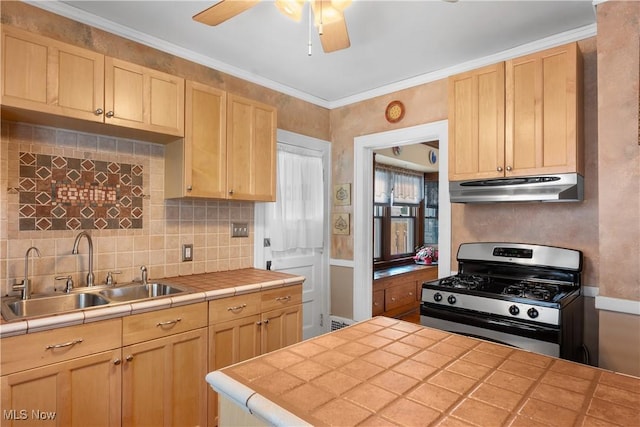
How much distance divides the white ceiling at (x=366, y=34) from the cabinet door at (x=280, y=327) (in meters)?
1.94

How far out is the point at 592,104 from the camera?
230cm

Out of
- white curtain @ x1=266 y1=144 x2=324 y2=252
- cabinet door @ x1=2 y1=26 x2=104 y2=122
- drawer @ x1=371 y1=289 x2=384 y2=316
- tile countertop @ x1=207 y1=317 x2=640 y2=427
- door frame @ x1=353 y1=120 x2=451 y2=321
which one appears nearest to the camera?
tile countertop @ x1=207 y1=317 x2=640 y2=427

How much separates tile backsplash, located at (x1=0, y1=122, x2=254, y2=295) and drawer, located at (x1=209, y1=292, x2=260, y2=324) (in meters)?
0.62

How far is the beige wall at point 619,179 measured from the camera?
179 cm

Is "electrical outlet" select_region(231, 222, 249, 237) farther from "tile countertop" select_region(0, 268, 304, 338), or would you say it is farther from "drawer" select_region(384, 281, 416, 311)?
"drawer" select_region(384, 281, 416, 311)

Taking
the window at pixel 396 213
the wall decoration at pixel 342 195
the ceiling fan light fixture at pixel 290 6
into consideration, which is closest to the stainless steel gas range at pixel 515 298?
the wall decoration at pixel 342 195

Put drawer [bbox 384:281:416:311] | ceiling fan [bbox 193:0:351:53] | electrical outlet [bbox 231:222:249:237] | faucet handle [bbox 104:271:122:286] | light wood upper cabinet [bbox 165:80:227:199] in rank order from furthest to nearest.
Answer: drawer [bbox 384:281:416:311] < electrical outlet [bbox 231:222:249:237] < light wood upper cabinet [bbox 165:80:227:199] < faucet handle [bbox 104:271:122:286] < ceiling fan [bbox 193:0:351:53]

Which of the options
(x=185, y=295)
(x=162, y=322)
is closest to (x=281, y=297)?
(x=185, y=295)

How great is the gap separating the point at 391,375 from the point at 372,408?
0.62 feet

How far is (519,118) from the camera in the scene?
2305 millimetres

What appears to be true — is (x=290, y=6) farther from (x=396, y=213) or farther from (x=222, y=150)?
(x=396, y=213)

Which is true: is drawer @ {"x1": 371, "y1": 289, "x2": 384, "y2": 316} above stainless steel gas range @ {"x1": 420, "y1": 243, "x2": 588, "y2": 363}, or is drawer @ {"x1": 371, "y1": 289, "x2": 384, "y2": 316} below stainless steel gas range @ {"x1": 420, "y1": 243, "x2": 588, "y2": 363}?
below

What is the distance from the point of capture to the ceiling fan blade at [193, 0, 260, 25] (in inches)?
63.1

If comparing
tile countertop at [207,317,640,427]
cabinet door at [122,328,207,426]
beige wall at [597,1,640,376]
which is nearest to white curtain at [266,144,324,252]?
cabinet door at [122,328,207,426]
